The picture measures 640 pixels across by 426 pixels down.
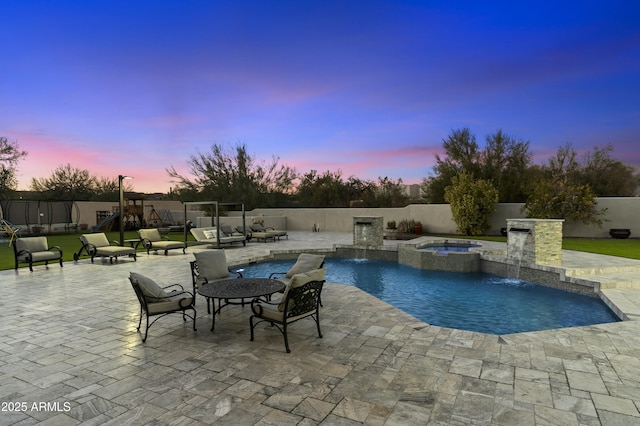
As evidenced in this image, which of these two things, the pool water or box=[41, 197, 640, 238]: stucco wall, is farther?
box=[41, 197, 640, 238]: stucco wall

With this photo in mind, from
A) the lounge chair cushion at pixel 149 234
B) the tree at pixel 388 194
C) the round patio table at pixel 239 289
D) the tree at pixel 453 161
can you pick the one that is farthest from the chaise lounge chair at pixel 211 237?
the tree at pixel 453 161

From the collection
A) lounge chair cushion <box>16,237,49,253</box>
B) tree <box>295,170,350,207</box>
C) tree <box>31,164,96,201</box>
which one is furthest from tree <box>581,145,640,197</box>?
tree <box>31,164,96,201</box>

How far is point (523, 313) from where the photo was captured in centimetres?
558

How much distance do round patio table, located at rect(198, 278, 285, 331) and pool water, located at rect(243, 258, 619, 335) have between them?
257cm

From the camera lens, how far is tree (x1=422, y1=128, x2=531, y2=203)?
862 inches

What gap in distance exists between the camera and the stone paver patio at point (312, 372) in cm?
240

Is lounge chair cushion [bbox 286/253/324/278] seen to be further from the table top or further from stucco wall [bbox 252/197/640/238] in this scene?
stucco wall [bbox 252/197/640/238]

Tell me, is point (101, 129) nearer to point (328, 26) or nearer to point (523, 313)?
point (328, 26)

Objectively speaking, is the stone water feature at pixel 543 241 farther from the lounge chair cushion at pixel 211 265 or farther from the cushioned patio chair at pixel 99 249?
the cushioned patio chair at pixel 99 249

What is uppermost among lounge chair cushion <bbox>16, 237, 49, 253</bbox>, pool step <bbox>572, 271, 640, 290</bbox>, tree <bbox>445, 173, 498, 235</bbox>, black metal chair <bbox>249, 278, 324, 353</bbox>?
tree <bbox>445, 173, 498, 235</bbox>

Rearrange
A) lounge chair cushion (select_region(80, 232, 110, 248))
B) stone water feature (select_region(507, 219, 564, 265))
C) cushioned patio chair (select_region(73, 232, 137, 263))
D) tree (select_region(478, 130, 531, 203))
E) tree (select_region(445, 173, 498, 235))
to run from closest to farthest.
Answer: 1. stone water feature (select_region(507, 219, 564, 265))
2. cushioned patio chair (select_region(73, 232, 137, 263))
3. lounge chair cushion (select_region(80, 232, 110, 248))
4. tree (select_region(445, 173, 498, 235))
5. tree (select_region(478, 130, 531, 203))

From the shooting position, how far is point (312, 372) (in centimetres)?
305

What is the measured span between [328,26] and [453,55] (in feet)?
14.7

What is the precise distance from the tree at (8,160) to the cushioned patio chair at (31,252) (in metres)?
21.1
